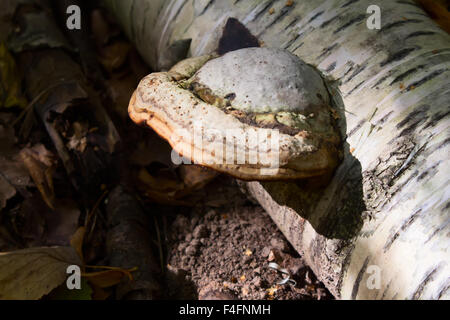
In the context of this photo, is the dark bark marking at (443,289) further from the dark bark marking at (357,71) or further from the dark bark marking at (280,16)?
the dark bark marking at (280,16)

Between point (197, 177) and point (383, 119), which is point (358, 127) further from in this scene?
point (197, 177)

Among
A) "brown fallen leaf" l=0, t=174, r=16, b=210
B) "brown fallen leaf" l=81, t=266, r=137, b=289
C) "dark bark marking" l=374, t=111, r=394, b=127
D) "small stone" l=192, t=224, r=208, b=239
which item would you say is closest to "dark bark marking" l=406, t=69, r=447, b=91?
"dark bark marking" l=374, t=111, r=394, b=127

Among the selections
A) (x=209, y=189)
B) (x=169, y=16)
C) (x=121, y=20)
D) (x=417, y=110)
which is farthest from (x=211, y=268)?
(x=121, y=20)

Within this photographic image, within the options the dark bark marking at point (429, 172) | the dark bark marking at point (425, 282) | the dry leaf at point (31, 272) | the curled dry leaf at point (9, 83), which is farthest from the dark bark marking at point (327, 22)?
the curled dry leaf at point (9, 83)

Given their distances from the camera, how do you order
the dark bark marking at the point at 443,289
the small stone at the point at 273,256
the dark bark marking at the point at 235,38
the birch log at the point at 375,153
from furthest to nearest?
the small stone at the point at 273,256 → the dark bark marking at the point at 235,38 → the birch log at the point at 375,153 → the dark bark marking at the point at 443,289

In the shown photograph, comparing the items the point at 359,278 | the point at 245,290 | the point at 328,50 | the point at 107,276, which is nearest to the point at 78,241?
the point at 107,276

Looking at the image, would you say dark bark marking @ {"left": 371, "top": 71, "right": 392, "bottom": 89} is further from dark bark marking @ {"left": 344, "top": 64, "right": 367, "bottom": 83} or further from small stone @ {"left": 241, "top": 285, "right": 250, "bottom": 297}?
small stone @ {"left": 241, "top": 285, "right": 250, "bottom": 297}
